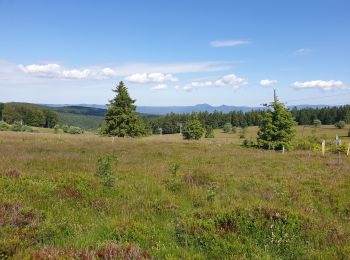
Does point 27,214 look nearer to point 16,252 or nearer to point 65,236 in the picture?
point 65,236

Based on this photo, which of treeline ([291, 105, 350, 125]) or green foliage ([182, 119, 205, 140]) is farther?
treeline ([291, 105, 350, 125])

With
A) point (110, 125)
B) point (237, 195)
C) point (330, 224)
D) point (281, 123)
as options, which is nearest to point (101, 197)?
point (237, 195)

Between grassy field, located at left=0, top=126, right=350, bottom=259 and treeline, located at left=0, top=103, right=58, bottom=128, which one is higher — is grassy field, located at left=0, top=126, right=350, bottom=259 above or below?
below

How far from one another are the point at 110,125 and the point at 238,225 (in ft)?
150

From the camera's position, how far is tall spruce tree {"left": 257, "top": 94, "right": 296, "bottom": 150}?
41688 mm

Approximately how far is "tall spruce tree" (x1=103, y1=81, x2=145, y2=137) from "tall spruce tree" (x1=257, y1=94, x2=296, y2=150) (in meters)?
20.1

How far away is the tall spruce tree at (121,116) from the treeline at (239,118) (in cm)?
9392

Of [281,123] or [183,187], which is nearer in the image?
[183,187]

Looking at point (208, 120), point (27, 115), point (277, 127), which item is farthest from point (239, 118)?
point (277, 127)

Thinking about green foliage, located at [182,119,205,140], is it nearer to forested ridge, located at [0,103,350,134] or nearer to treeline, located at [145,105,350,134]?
forested ridge, located at [0,103,350,134]

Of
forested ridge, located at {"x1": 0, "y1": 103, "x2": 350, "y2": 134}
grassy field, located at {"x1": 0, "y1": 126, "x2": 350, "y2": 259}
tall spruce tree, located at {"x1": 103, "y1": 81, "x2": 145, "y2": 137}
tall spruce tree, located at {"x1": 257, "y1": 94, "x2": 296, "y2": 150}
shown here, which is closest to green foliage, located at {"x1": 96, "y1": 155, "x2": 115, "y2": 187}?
grassy field, located at {"x1": 0, "y1": 126, "x2": 350, "y2": 259}

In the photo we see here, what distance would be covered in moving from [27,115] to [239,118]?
3900 inches

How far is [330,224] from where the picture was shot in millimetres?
7109

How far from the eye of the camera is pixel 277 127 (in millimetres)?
42125
